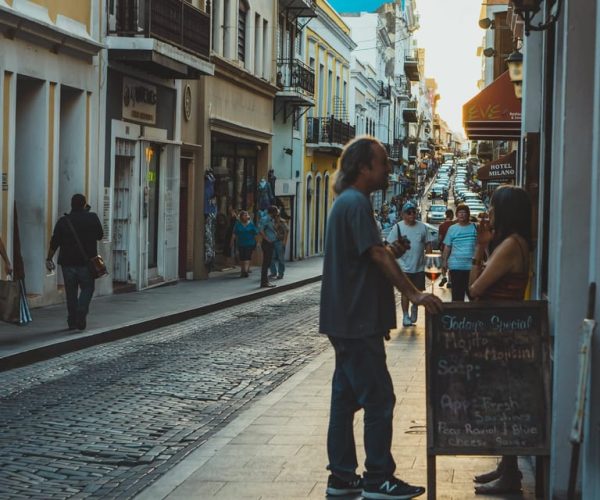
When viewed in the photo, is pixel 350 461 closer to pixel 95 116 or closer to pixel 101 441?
pixel 101 441

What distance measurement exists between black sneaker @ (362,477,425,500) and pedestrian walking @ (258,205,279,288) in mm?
19602

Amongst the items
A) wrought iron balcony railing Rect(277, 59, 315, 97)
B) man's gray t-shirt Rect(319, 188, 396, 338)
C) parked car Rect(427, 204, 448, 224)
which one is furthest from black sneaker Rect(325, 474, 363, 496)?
parked car Rect(427, 204, 448, 224)

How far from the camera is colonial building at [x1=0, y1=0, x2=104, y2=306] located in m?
18.0

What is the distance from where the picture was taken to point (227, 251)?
3238 centimetres

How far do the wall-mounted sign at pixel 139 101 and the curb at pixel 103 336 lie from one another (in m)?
4.04

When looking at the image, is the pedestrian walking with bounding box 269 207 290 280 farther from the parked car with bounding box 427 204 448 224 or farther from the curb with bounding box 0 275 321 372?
the parked car with bounding box 427 204 448 224

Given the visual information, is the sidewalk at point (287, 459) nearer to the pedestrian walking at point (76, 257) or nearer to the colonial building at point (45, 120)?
the pedestrian walking at point (76, 257)

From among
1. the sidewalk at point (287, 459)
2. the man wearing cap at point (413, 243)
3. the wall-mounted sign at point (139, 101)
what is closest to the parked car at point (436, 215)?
the wall-mounted sign at point (139, 101)

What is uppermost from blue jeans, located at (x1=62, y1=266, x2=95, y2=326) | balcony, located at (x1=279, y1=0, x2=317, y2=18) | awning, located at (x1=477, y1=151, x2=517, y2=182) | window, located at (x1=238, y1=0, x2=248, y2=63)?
balcony, located at (x1=279, y1=0, x2=317, y2=18)

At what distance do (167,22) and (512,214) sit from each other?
1721 centimetres

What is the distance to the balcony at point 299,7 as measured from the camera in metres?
38.6

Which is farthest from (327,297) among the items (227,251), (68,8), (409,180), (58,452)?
(409,180)

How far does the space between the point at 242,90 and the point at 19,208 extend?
14385 millimetres

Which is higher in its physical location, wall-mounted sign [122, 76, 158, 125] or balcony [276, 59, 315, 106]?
balcony [276, 59, 315, 106]
